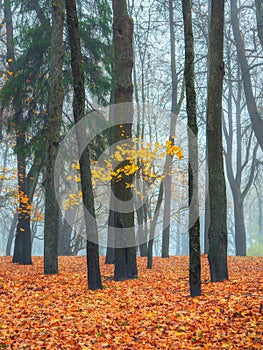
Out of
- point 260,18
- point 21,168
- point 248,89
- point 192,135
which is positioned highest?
point 260,18

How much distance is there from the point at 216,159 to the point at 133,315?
4234 millimetres

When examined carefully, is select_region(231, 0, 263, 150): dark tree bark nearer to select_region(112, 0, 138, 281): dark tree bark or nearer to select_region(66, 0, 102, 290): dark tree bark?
select_region(112, 0, 138, 281): dark tree bark

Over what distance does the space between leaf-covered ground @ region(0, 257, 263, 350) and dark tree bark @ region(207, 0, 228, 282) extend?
643 mm

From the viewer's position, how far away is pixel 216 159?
1067cm

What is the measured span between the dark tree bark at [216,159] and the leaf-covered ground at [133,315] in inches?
25.3

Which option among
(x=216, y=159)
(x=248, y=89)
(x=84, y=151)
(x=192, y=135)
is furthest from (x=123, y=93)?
(x=248, y=89)

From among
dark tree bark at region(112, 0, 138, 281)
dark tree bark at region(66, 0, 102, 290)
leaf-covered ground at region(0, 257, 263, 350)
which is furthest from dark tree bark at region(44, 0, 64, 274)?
dark tree bark at region(66, 0, 102, 290)

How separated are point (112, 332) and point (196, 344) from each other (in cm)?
142

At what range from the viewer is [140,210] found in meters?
22.5

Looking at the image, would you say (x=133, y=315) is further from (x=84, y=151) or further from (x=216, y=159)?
(x=216, y=159)

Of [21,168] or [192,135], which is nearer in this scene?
[192,135]

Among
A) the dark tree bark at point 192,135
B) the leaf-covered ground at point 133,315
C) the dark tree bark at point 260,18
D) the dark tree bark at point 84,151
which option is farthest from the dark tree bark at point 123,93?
the dark tree bark at point 260,18

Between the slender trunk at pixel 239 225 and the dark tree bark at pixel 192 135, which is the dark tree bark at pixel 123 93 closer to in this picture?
the dark tree bark at pixel 192 135

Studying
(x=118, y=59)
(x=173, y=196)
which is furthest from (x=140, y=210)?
(x=118, y=59)
